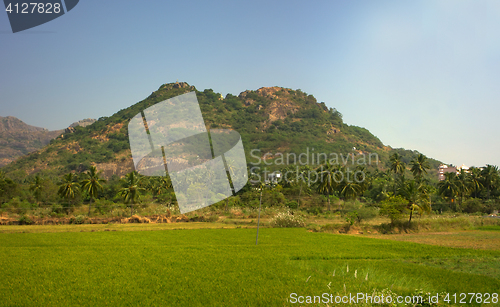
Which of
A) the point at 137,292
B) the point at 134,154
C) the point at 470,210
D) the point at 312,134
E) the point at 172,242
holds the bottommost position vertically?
the point at 470,210

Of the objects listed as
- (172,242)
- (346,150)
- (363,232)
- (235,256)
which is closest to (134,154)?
(235,256)

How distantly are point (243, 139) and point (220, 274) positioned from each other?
476ft

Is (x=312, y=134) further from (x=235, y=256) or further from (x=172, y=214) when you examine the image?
(x=235, y=256)

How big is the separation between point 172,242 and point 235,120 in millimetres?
159975

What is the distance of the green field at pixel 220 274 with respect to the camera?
11109 millimetres

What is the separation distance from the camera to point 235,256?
20156mm

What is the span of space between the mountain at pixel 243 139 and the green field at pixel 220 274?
87.1 metres

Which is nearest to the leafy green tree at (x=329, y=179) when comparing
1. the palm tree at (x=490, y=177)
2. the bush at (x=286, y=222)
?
the bush at (x=286, y=222)

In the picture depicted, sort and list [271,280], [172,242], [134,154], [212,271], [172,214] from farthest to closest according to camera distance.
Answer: [172,214]
[172,242]
[212,271]
[271,280]
[134,154]

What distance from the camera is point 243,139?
523 feet

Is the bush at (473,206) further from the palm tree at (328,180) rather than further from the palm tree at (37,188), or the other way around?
the palm tree at (37,188)

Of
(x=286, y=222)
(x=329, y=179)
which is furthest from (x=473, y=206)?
(x=286, y=222)

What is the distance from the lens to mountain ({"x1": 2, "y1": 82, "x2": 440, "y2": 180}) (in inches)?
4714

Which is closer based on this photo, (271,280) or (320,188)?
(271,280)
